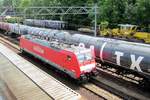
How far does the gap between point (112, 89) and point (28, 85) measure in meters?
6.23

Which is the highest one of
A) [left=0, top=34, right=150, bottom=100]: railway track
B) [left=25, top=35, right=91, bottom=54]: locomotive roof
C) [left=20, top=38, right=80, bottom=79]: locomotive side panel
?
[left=25, top=35, right=91, bottom=54]: locomotive roof

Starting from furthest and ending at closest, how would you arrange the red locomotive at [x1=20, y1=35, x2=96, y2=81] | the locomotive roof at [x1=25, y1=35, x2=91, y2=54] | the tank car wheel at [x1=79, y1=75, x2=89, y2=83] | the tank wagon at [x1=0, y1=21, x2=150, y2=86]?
the locomotive roof at [x1=25, y1=35, x2=91, y2=54] < the tank car wheel at [x1=79, y1=75, x2=89, y2=83] < the red locomotive at [x1=20, y1=35, x2=96, y2=81] < the tank wagon at [x1=0, y1=21, x2=150, y2=86]

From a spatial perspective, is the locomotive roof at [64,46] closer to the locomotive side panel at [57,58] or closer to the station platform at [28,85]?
the locomotive side panel at [57,58]

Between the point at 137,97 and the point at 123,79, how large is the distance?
3796 mm

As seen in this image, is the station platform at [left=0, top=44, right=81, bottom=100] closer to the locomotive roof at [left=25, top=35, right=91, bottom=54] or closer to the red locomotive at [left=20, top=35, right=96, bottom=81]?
the red locomotive at [left=20, top=35, right=96, bottom=81]

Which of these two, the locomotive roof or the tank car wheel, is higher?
the locomotive roof

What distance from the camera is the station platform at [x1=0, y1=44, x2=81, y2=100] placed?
1472 centimetres

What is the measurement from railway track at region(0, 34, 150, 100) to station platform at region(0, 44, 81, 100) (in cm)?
347

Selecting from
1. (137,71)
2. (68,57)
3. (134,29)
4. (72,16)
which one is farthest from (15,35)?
(137,71)

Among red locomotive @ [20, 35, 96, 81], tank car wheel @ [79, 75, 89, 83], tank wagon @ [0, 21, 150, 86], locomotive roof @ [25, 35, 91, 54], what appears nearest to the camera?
tank wagon @ [0, 21, 150, 86]

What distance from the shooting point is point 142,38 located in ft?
133

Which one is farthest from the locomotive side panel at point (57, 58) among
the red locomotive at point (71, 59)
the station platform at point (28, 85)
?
the station platform at point (28, 85)

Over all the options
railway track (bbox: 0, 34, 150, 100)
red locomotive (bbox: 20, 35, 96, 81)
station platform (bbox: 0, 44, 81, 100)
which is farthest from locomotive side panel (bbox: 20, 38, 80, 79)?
Result: station platform (bbox: 0, 44, 81, 100)

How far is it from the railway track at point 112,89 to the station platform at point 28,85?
3.47 metres
